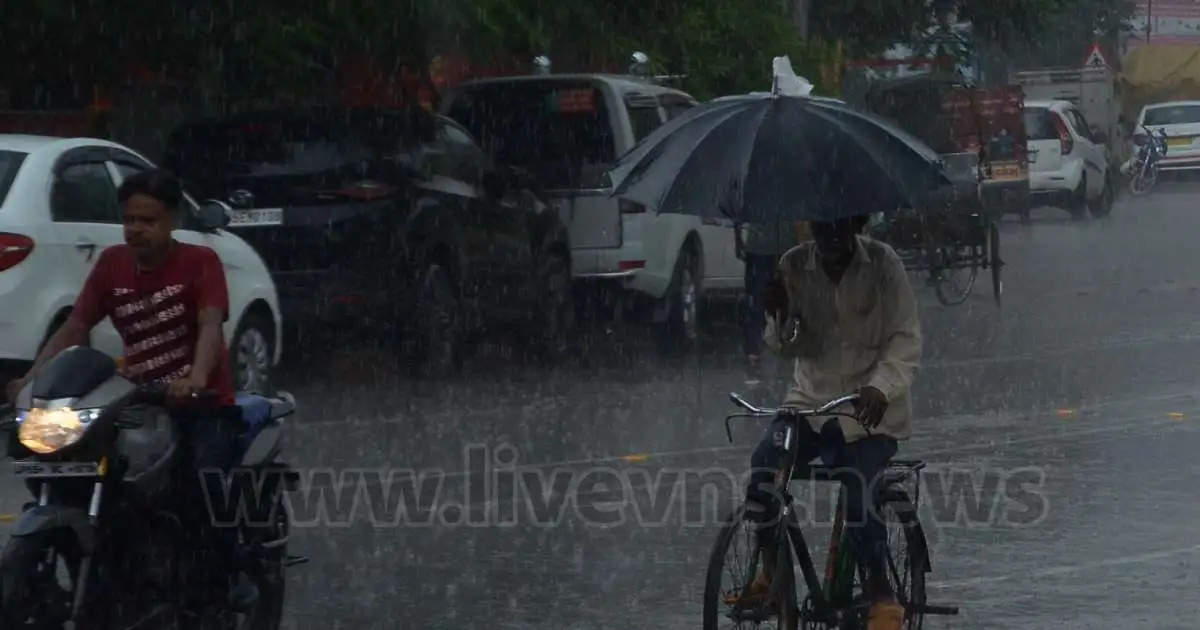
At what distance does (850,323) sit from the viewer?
677 cm

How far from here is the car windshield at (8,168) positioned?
12.0 metres

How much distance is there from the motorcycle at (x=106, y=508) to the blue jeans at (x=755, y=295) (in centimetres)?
935

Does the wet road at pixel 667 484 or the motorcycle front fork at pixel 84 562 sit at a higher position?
the motorcycle front fork at pixel 84 562

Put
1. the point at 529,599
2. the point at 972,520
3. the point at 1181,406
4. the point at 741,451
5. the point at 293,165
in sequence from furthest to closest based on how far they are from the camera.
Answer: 1. the point at 293,165
2. the point at 1181,406
3. the point at 741,451
4. the point at 972,520
5. the point at 529,599

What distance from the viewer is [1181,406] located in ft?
45.7

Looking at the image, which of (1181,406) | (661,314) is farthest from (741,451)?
(661,314)

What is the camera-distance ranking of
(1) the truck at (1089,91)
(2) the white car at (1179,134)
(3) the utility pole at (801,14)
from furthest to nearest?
(2) the white car at (1179,134)
(1) the truck at (1089,91)
(3) the utility pole at (801,14)

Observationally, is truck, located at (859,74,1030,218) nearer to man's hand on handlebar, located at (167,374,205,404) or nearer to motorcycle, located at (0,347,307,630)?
motorcycle, located at (0,347,307,630)

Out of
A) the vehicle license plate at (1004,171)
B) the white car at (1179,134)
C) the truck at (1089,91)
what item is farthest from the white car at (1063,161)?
the white car at (1179,134)

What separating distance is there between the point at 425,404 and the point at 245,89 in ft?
15.7

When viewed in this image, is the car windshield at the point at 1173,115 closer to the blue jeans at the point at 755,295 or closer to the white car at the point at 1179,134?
the white car at the point at 1179,134

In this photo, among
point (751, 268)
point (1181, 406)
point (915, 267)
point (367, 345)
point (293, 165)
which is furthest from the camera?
point (915, 267)

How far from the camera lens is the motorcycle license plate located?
6227 mm

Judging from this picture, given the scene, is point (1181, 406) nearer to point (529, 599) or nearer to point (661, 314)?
point (661, 314)
